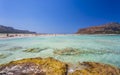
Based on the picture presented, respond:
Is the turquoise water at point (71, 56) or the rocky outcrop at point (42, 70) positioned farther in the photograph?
the turquoise water at point (71, 56)

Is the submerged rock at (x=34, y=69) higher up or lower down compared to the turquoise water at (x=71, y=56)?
higher up

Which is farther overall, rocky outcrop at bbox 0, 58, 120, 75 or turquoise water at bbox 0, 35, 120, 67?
turquoise water at bbox 0, 35, 120, 67

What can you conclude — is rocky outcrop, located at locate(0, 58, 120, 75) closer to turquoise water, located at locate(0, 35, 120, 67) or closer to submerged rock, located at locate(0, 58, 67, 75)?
submerged rock, located at locate(0, 58, 67, 75)

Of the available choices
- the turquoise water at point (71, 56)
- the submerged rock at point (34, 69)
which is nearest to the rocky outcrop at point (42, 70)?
the submerged rock at point (34, 69)

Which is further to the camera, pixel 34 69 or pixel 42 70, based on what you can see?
pixel 34 69

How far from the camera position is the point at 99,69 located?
829cm

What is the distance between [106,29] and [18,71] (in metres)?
135

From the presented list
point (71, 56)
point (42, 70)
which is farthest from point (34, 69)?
point (71, 56)

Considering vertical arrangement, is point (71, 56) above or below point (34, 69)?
below

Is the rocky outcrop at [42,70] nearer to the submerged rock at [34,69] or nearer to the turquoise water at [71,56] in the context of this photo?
the submerged rock at [34,69]

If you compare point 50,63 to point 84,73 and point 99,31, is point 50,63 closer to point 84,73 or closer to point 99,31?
point 84,73

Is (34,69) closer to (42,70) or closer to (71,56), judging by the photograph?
(42,70)

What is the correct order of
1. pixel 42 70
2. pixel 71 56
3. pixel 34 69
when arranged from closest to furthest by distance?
pixel 42 70
pixel 34 69
pixel 71 56

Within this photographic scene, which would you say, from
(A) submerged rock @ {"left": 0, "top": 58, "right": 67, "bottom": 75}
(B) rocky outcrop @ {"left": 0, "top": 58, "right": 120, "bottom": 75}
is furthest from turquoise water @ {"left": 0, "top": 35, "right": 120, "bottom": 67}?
(A) submerged rock @ {"left": 0, "top": 58, "right": 67, "bottom": 75}
